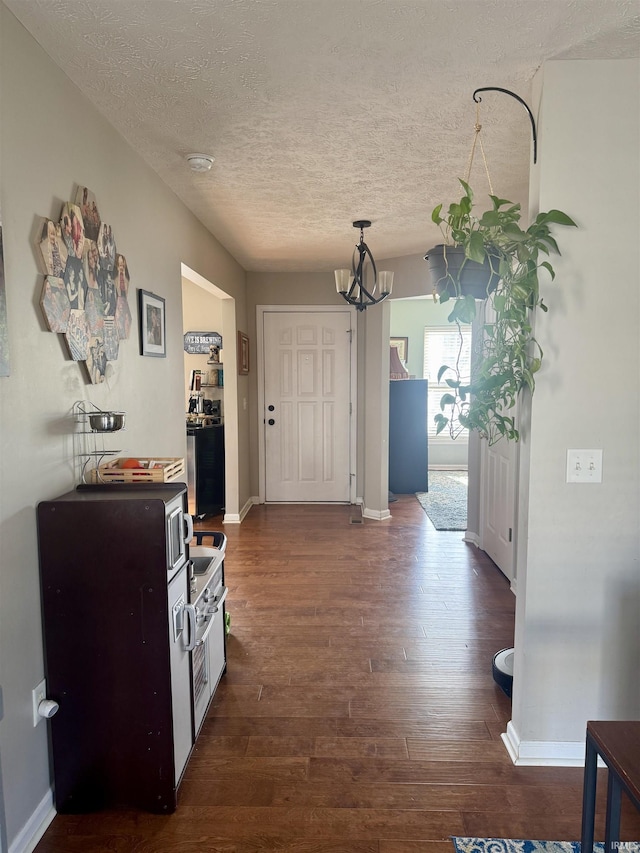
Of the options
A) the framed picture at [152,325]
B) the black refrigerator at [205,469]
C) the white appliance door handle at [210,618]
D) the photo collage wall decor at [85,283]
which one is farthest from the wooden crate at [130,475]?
the black refrigerator at [205,469]

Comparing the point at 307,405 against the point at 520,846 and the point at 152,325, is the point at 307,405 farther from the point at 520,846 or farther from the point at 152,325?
the point at 520,846

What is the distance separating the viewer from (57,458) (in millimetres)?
1725

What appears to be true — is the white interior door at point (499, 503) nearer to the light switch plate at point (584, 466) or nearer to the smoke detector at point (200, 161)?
the light switch plate at point (584, 466)

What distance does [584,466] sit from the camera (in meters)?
1.84

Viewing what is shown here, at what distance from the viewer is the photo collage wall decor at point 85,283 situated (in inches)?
65.1

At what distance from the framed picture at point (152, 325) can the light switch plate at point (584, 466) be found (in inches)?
74.5

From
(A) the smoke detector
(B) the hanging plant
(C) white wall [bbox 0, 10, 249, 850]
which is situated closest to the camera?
(C) white wall [bbox 0, 10, 249, 850]

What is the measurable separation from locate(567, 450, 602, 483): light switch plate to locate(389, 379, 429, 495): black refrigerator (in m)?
4.49

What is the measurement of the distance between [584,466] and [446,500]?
4108 millimetres

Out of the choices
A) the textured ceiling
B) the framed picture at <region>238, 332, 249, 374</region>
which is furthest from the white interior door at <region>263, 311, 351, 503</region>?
the textured ceiling

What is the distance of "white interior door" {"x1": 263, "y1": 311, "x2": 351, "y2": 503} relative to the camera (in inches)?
217

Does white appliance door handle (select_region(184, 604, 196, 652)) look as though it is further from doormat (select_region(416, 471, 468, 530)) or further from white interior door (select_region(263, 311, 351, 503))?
white interior door (select_region(263, 311, 351, 503))

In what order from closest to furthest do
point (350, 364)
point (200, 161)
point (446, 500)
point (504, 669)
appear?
1. point (504, 669)
2. point (200, 161)
3. point (350, 364)
4. point (446, 500)

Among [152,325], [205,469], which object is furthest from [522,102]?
[205,469]
